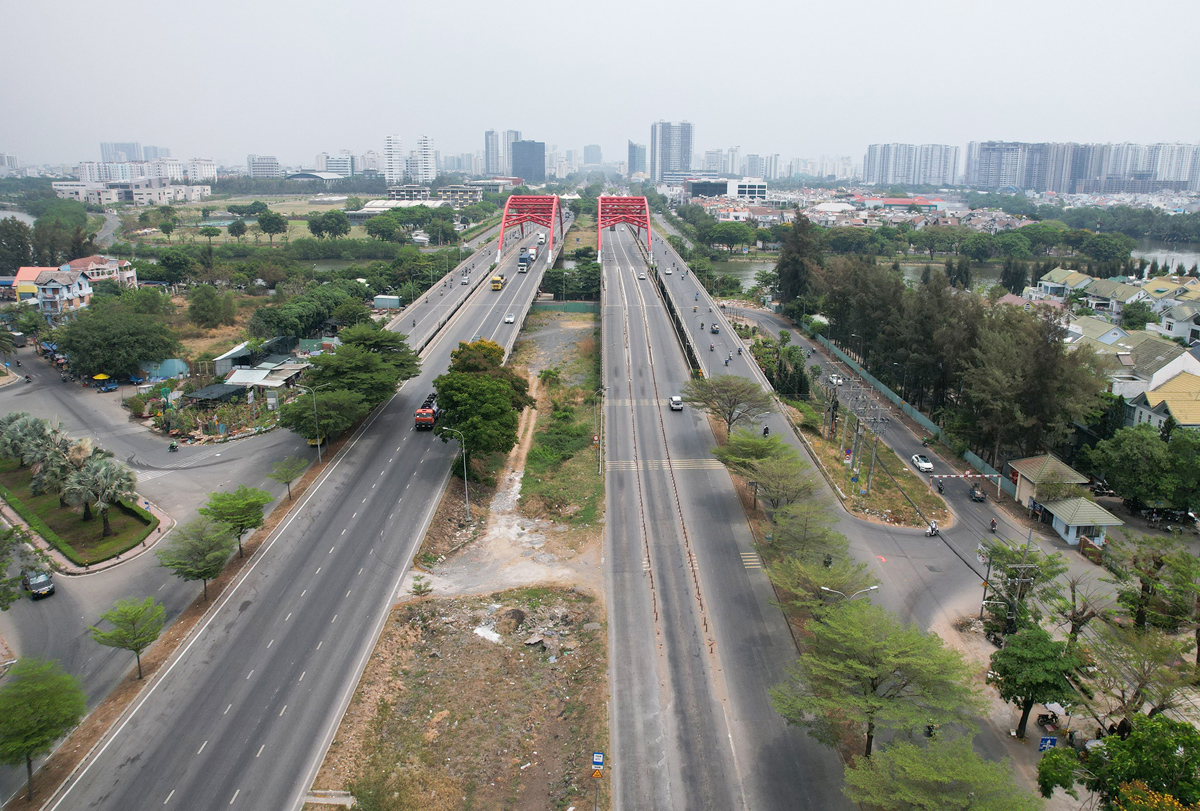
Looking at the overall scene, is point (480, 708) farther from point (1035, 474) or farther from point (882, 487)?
point (1035, 474)

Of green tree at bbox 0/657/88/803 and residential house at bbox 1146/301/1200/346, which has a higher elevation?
residential house at bbox 1146/301/1200/346

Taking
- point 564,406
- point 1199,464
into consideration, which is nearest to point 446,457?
point 564,406

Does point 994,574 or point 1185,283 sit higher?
point 1185,283

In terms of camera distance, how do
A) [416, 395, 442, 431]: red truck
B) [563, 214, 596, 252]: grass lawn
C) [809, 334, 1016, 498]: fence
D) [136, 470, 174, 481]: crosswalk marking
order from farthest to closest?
1. [563, 214, 596, 252]: grass lawn
2. [416, 395, 442, 431]: red truck
3. [809, 334, 1016, 498]: fence
4. [136, 470, 174, 481]: crosswalk marking

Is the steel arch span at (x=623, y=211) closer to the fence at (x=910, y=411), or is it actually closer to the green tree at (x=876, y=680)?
the fence at (x=910, y=411)

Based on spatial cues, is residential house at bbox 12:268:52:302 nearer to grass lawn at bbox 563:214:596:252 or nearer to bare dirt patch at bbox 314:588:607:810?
bare dirt patch at bbox 314:588:607:810

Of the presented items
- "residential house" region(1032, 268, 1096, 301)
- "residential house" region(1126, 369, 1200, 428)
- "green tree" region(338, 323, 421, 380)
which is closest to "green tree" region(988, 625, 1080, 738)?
"residential house" region(1126, 369, 1200, 428)

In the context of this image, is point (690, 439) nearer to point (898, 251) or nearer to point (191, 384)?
point (191, 384)

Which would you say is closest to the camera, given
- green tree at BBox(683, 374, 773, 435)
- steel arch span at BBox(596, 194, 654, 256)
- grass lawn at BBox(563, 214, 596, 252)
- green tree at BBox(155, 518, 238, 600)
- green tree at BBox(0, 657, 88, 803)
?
green tree at BBox(0, 657, 88, 803)


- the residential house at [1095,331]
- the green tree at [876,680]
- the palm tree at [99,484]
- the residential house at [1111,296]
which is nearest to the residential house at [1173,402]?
the residential house at [1095,331]
